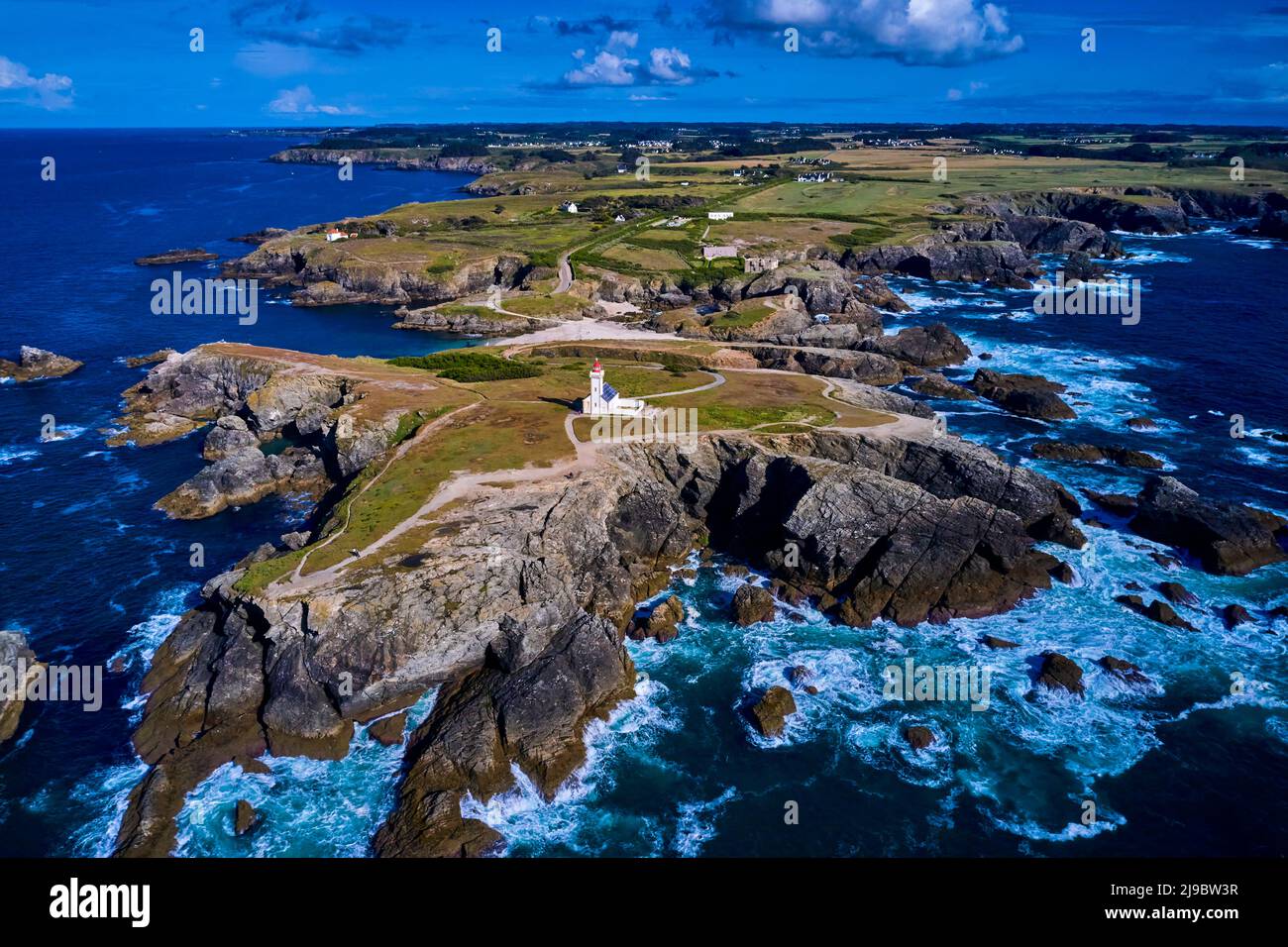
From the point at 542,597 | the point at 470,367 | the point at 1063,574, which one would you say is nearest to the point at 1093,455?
the point at 1063,574

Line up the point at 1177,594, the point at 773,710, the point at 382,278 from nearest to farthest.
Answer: the point at 773,710 → the point at 1177,594 → the point at 382,278

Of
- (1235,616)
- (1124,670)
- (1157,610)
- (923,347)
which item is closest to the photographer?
(1124,670)

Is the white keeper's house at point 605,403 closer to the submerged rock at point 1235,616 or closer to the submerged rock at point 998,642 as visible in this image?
the submerged rock at point 998,642

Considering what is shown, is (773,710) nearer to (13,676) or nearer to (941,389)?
(13,676)

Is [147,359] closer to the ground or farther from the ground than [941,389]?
farther from the ground
